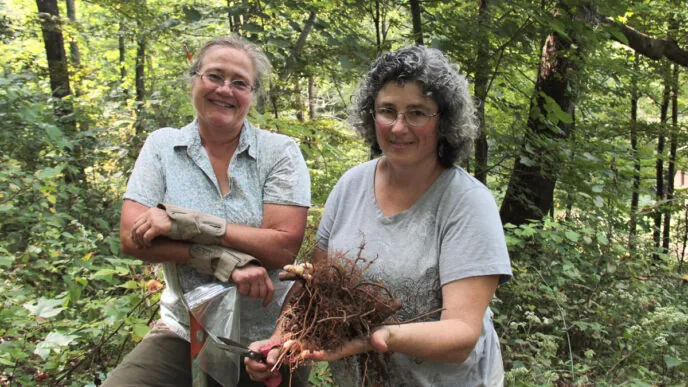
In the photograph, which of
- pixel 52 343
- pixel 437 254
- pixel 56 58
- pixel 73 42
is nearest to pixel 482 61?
pixel 437 254

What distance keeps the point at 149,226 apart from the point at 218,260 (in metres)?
0.30

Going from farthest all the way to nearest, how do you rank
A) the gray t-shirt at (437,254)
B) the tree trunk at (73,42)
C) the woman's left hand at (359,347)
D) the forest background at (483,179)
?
1. the tree trunk at (73,42)
2. the forest background at (483,179)
3. the gray t-shirt at (437,254)
4. the woman's left hand at (359,347)

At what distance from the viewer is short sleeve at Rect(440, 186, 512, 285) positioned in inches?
59.0

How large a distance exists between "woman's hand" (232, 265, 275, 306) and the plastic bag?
1.4 inches

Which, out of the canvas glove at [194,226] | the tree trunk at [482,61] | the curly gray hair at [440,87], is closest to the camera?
the curly gray hair at [440,87]

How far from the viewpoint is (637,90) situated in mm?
7250

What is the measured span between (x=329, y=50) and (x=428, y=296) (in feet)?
10.5

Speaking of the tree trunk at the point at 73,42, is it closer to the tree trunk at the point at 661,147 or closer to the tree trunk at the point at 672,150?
the tree trunk at the point at 672,150

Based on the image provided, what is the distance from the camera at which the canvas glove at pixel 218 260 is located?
6.10ft

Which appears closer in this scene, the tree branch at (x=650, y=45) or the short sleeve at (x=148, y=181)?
the short sleeve at (x=148, y=181)

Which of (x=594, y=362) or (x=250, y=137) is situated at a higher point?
(x=250, y=137)

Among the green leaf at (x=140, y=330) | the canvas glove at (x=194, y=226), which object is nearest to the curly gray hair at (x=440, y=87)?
the canvas glove at (x=194, y=226)

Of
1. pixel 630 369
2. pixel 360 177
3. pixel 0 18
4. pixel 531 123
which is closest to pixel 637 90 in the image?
pixel 531 123

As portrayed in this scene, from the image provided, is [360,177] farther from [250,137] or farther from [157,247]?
[157,247]
